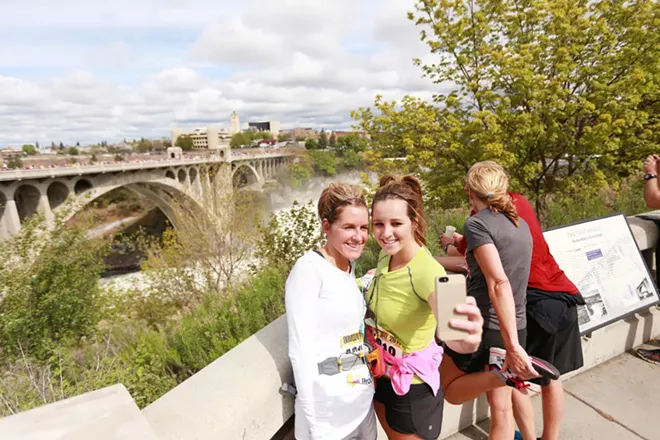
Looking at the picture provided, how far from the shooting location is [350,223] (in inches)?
62.8

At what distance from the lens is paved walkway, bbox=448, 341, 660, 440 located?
2.20 m

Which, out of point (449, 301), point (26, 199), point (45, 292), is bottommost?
point (45, 292)

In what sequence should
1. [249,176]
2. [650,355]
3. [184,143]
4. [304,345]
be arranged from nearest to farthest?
[304,345] → [650,355] → [249,176] → [184,143]

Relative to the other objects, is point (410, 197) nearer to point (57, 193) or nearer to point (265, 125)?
point (57, 193)

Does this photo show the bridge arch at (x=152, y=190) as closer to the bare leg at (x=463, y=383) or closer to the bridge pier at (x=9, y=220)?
the bridge pier at (x=9, y=220)

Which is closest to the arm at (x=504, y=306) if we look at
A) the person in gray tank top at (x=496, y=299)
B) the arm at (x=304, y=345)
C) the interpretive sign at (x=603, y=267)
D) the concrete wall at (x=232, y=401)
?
the person in gray tank top at (x=496, y=299)

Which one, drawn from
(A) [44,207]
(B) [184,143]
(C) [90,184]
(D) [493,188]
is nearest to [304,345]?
(D) [493,188]

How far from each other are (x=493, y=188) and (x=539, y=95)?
671 cm

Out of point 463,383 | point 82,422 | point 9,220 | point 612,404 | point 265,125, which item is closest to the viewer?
point 82,422

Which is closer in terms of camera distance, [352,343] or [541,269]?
[352,343]

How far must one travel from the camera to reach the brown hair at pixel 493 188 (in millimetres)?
1740

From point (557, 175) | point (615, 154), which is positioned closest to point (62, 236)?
point (557, 175)

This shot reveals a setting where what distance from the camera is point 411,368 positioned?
1.56 meters

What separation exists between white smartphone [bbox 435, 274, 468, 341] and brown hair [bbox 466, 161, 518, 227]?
2.26 feet
